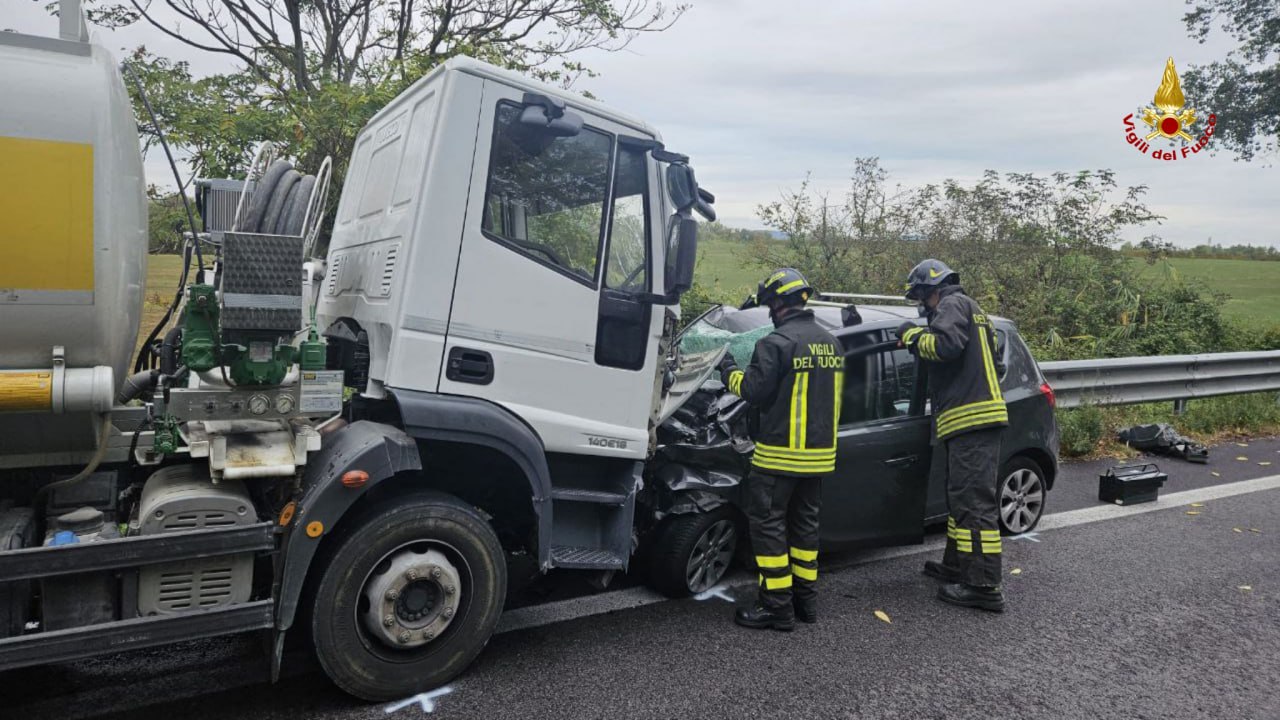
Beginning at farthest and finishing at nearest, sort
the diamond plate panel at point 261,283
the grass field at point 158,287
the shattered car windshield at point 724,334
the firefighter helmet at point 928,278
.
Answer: the shattered car windshield at point 724,334
the firefighter helmet at point 928,278
the grass field at point 158,287
the diamond plate panel at point 261,283

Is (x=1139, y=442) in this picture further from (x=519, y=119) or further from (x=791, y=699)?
(x=519, y=119)

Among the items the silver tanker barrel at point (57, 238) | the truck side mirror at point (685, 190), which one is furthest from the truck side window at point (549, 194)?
the silver tanker barrel at point (57, 238)

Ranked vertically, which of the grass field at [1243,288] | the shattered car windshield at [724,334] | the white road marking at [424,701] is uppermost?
the grass field at [1243,288]

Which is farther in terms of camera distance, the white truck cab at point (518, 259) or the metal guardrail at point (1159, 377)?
the metal guardrail at point (1159, 377)

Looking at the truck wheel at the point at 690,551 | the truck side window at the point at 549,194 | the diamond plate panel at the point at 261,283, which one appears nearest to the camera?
the diamond plate panel at the point at 261,283

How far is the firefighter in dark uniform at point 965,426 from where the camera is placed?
191 inches

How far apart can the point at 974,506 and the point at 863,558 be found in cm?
86

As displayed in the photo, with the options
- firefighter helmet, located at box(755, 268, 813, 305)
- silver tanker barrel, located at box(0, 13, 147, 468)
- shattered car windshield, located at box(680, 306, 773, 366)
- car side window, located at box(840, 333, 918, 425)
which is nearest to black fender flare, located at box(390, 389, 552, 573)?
silver tanker barrel, located at box(0, 13, 147, 468)

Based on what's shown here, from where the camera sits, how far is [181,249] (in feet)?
14.6

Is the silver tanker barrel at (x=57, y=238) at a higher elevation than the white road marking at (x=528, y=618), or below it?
higher

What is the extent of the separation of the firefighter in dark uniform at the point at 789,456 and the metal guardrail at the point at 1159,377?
467 centimetres

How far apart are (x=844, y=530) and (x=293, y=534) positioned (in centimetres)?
310

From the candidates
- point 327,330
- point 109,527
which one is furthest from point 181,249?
point 109,527

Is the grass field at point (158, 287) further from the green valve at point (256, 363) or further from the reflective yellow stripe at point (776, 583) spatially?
the reflective yellow stripe at point (776, 583)
